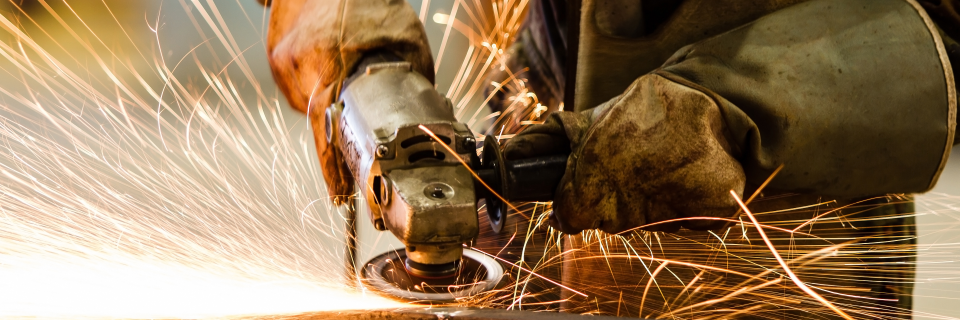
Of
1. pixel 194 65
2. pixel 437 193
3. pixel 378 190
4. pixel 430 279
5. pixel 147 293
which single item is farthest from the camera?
pixel 194 65

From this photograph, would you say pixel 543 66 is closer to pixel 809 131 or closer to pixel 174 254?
pixel 809 131

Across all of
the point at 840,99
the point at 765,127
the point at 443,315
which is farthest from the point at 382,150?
the point at 840,99

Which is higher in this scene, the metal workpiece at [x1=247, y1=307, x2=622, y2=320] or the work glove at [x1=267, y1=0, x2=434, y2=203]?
the work glove at [x1=267, y1=0, x2=434, y2=203]

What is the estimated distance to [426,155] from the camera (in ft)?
3.77

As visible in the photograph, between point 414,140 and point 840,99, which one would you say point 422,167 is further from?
point 840,99

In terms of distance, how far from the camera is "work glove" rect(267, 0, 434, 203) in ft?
5.05

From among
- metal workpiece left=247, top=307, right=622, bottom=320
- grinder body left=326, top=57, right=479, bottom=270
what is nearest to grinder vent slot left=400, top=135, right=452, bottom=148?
grinder body left=326, top=57, right=479, bottom=270

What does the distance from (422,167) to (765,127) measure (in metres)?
0.66

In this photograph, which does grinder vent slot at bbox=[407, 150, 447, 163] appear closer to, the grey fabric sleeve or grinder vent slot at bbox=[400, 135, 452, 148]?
grinder vent slot at bbox=[400, 135, 452, 148]

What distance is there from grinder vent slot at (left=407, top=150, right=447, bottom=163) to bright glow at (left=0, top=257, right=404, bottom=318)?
499 millimetres

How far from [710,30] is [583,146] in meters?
0.47

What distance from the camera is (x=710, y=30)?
4.72 ft

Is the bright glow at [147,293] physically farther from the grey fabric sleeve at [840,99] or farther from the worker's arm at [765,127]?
the grey fabric sleeve at [840,99]

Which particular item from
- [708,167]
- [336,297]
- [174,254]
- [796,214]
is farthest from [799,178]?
[174,254]
